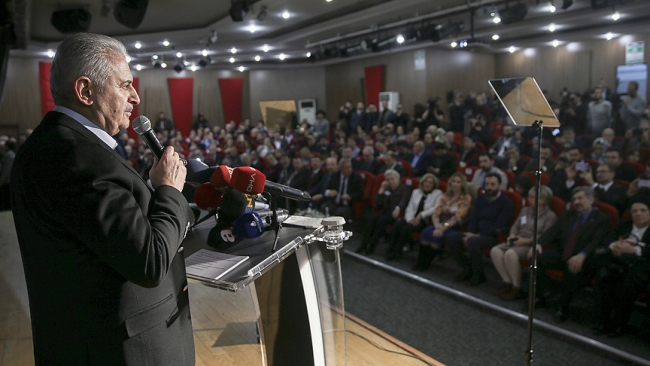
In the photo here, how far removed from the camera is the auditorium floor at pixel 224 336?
8.93 ft

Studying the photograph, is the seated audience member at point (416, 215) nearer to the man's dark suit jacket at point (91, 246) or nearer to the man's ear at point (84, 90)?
the man's dark suit jacket at point (91, 246)

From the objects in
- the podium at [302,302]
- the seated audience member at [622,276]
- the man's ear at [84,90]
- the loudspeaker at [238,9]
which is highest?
the loudspeaker at [238,9]

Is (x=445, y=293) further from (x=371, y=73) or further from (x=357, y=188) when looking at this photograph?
(x=371, y=73)

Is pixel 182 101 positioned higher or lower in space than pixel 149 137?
higher

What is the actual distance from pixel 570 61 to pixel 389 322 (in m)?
11.6

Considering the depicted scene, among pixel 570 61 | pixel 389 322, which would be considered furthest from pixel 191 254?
pixel 570 61

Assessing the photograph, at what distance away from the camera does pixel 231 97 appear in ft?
57.0

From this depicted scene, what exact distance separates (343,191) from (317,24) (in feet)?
17.8

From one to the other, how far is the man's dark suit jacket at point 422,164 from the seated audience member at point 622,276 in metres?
3.78

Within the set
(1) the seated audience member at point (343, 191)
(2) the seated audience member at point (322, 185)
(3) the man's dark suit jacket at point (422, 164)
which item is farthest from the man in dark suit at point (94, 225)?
(3) the man's dark suit jacket at point (422, 164)

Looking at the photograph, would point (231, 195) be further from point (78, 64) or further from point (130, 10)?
point (130, 10)

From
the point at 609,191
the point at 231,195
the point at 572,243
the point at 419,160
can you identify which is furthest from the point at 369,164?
the point at 231,195

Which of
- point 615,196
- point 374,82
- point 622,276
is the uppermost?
point 374,82

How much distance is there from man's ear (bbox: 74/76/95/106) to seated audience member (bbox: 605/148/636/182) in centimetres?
531
